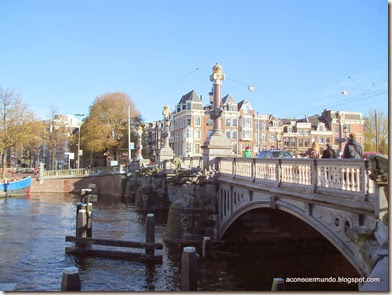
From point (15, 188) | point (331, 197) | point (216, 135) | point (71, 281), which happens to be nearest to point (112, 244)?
point (216, 135)

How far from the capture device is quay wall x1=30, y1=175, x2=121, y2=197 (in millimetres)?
45438

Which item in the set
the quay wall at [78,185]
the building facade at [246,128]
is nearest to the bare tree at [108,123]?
the quay wall at [78,185]

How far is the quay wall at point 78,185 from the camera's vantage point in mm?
45438

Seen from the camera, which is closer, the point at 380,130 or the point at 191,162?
the point at 380,130

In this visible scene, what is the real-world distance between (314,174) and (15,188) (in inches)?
1447

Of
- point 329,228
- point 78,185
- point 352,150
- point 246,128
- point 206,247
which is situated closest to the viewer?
point 329,228

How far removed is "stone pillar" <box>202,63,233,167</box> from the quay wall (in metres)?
28.1

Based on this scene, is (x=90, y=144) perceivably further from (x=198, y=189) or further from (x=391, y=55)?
(x=391, y=55)

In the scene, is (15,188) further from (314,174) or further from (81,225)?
(314,174)

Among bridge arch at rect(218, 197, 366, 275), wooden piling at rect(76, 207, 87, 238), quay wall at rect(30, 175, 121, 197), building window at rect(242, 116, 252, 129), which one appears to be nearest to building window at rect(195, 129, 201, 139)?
building window at rect(242, 116, 252, 129)

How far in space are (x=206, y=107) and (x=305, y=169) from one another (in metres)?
62.3

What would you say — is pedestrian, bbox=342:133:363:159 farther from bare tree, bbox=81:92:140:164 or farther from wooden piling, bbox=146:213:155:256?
bare tree, bbox=81:92:140:164

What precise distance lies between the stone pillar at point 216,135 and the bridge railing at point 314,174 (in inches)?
155

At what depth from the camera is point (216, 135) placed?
18.0 m
